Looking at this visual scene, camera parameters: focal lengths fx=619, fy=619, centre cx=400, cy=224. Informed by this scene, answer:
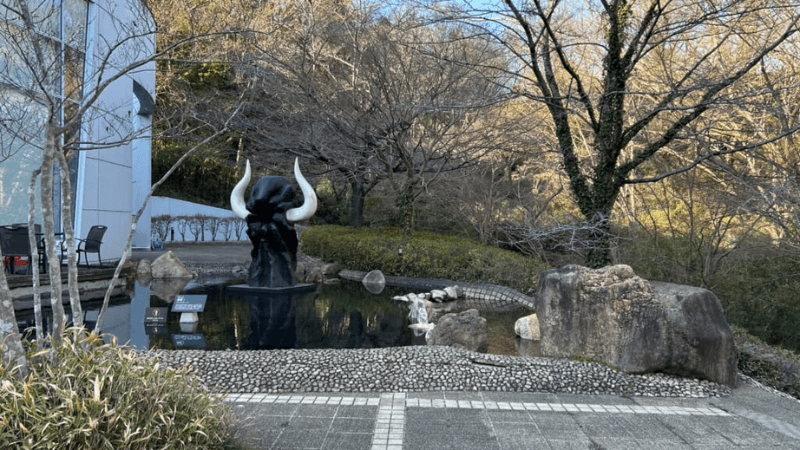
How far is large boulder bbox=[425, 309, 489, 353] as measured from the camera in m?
7.24

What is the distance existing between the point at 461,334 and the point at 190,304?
3.58m

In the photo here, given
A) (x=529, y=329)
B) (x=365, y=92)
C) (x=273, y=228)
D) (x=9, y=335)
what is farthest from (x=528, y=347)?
(x=365, y=92)

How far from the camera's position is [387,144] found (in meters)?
15.2

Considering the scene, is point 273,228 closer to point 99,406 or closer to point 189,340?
point 189,340

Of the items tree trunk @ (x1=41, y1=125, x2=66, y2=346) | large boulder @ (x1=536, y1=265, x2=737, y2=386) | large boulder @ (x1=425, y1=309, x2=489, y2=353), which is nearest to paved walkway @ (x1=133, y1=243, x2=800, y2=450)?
large boulder @ (x1=536, y1=265, x2=737, y2=386)

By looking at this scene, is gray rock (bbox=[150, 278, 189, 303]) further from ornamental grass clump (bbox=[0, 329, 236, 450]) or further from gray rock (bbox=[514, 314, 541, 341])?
ornamental grass clump (bbox=[0, 329, 236, 450])

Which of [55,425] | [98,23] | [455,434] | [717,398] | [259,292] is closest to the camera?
[55,425]

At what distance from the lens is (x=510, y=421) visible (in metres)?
4.50

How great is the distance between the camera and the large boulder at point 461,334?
7.24 meters

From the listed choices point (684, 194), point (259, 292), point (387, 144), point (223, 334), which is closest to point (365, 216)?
point (387, 144)

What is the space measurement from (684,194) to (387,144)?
6878 mm

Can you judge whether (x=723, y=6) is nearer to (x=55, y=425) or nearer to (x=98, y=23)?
(x=55, y=425)

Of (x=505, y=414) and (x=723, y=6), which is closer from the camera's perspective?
(x=505, y=414)

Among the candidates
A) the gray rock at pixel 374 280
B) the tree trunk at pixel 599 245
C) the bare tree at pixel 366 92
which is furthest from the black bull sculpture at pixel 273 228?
the tree trunk at pixel 599 245
